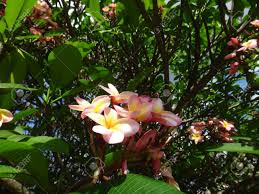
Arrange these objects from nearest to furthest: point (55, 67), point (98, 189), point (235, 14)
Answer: point (98, 189)
point (55, 67)
point (235, 14)

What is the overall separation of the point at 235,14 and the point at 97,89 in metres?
0.78

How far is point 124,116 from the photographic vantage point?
38.0 inches

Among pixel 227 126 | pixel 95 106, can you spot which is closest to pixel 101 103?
pixel 95 106

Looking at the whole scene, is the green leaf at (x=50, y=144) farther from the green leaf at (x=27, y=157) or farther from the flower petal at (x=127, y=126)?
the flower petal at (x=127, y=126)

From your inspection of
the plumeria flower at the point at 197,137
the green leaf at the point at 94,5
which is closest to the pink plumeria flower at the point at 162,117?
the green leaf at the point at 94,5

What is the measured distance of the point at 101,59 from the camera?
107 inches

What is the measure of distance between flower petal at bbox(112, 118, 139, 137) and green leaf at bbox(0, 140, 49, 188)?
0.18 m

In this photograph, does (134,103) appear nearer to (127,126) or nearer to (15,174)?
(127,126)

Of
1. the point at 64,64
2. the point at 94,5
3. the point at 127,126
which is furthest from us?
the point at 94,5

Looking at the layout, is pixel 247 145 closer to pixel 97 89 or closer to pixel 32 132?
pixel 97 89

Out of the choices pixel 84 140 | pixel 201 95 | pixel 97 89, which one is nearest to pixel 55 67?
pixel 97 89

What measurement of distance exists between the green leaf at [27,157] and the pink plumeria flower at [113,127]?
0.14 metres

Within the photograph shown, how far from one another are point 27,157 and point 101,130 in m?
0.17

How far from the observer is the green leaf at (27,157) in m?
0.94
